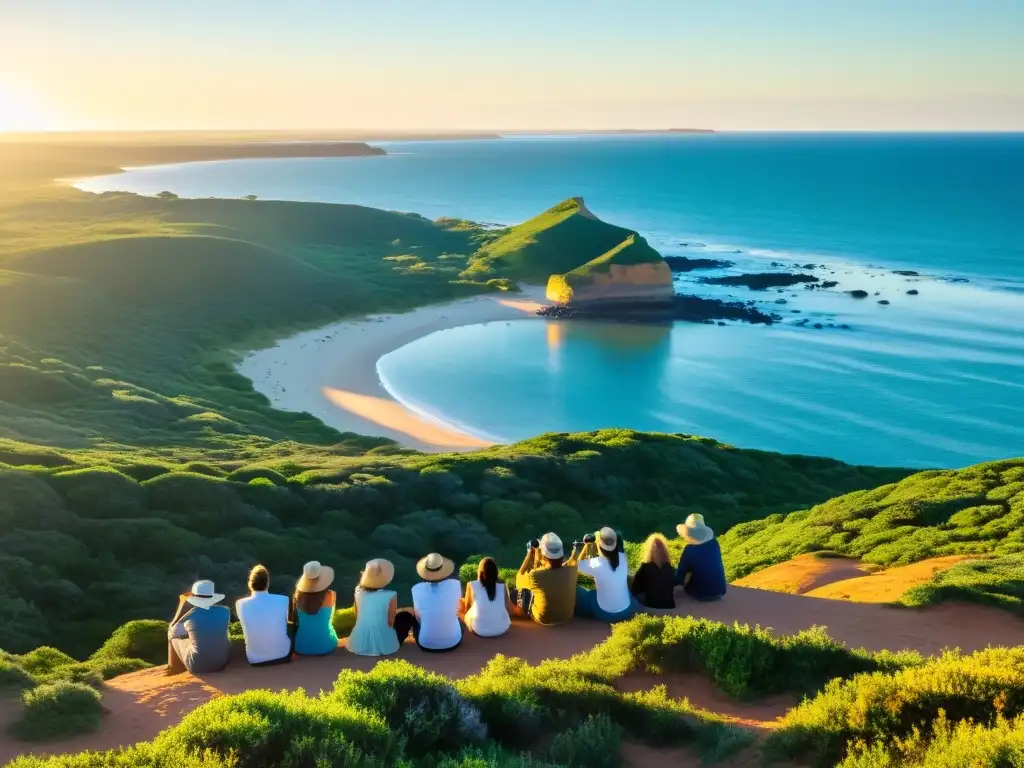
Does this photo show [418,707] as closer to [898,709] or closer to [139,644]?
[898,709]

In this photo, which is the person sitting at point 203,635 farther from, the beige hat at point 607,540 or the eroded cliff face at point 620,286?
the eroded cliff face at point 620,286

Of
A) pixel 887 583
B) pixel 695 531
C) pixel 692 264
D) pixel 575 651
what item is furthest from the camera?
pixel 692 264

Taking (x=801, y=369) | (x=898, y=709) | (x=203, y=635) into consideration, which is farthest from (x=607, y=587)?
(x=801, y=369)

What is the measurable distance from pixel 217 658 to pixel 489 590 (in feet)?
11.4

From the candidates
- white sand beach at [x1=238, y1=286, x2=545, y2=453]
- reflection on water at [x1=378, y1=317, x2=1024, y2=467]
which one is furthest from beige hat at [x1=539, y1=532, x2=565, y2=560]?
reflection on water at [x1=378, y1=317, x2=1024, y2=467]

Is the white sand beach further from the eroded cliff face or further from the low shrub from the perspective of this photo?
the low shrub

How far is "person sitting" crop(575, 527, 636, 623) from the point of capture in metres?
11.1

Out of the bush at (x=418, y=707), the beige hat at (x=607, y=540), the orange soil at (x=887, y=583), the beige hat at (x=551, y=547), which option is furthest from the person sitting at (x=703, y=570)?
the bush at (x=418, y=707)

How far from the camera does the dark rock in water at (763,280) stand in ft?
298

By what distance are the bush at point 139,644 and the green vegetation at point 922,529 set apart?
1157 centimetres

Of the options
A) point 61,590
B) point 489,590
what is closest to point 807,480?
point 489,590

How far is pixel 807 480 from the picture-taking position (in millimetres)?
Result: 31562

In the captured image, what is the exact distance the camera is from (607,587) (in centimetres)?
1130

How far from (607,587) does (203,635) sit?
5.24 metres
